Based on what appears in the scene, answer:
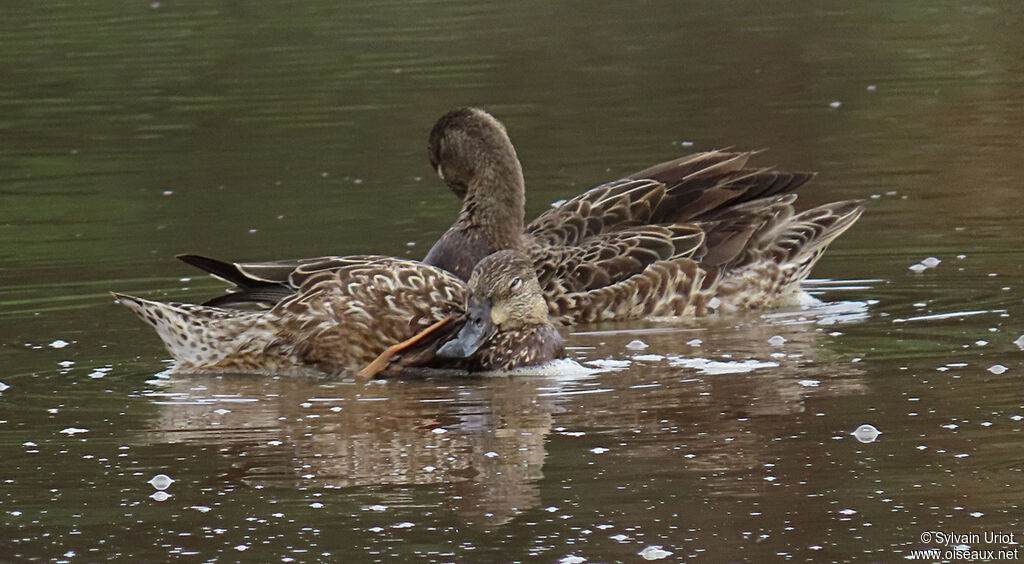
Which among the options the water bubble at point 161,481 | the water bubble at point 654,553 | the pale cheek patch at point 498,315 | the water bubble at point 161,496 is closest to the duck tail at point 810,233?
the pale cheek patch at point 498,315

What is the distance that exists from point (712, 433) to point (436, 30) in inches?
783

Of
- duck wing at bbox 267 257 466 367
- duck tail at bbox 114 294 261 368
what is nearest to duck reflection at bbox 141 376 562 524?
duck tail at bbox 114 294 261 368

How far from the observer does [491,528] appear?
6.86 meters

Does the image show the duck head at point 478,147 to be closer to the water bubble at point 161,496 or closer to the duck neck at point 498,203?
the duck neck at point 498,203

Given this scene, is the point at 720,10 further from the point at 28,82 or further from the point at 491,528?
the point at 491,528

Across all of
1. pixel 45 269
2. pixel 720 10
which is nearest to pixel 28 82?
pixel 720 10

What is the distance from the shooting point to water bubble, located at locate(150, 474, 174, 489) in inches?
302

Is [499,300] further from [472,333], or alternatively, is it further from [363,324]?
[363,324]

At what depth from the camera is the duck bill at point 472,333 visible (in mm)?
9641

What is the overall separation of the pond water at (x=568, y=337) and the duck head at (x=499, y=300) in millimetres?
290

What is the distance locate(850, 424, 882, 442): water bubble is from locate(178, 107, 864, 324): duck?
11.3 ft

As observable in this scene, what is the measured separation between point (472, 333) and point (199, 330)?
138 centimetres

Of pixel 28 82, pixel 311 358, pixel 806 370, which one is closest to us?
pixel 806 370

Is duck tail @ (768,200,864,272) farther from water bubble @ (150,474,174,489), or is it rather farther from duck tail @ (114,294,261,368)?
water bubble @ (150,474,174,489)
